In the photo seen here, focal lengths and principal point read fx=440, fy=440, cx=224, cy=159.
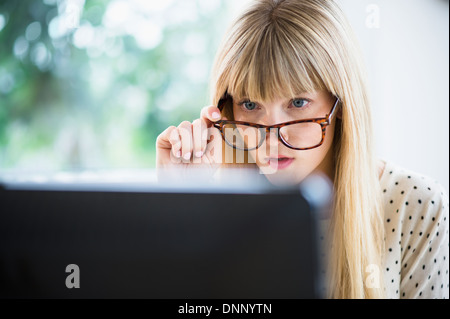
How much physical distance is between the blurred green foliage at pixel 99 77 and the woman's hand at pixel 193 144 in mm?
1287

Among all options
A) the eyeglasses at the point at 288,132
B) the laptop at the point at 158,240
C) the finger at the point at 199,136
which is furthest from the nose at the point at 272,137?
the laptop at the point at 158,240

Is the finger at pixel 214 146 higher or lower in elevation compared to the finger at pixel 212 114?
lower

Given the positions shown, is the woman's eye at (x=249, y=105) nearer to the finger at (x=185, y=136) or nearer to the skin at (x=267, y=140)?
the skin at (x=267, y=140)

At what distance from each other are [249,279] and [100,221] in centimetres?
14

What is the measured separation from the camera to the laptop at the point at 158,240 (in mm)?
358

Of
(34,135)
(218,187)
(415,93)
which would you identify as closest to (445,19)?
(415,93)

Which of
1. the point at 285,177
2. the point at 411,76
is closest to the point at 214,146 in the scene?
the point at 285,177

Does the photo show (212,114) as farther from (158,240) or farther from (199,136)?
(158,240)

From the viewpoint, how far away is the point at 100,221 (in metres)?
0.38

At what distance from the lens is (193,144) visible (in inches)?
32.9

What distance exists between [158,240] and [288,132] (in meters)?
0.50

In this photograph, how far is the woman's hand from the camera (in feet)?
2.70

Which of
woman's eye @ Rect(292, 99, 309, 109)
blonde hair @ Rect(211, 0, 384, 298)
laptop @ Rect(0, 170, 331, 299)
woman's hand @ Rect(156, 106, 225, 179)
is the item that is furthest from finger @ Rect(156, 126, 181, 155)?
laptop @ Rect(0, 170, 331, 299)
